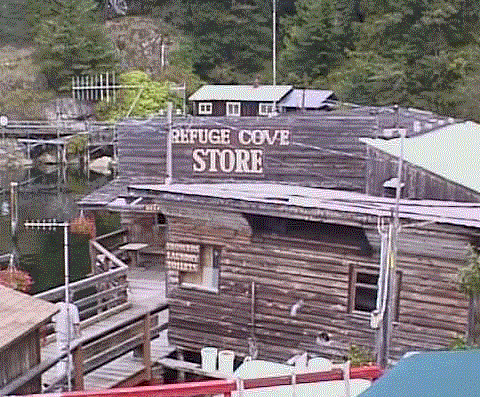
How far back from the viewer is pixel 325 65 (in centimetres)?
6444

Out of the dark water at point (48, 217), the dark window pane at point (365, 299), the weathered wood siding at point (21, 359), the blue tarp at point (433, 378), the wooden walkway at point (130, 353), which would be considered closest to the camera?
the blue tarp at point (433, 378)

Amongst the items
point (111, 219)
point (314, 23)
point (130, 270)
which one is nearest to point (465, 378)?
point (130, 270)

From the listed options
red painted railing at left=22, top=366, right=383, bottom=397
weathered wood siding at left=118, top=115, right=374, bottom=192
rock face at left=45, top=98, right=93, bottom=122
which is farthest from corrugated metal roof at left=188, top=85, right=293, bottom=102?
red painted railing at left=22, top=366, right=383, bottom=397

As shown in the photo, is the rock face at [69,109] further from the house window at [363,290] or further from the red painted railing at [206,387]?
the red painted railing at [206,387]

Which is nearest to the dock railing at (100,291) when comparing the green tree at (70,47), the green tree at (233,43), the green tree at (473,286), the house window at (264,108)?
the green tree at (473,286)

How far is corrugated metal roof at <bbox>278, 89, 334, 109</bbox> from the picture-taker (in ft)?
169

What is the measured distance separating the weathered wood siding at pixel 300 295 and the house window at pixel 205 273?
0.16 metres

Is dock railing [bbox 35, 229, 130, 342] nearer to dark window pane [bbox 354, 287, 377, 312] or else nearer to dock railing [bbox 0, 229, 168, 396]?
dock railing [bbox 0, 229, 168, 396]

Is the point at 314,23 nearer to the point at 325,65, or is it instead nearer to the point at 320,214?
the point at 325,65

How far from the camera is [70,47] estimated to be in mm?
65188

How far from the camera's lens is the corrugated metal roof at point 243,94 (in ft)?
179

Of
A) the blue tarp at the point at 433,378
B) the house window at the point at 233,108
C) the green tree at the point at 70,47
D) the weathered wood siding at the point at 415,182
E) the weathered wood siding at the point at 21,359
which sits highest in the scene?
the green tree at the point at 70,47

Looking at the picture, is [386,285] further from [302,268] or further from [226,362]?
[226,362]

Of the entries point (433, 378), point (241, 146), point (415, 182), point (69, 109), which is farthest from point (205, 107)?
point (433, 378)
